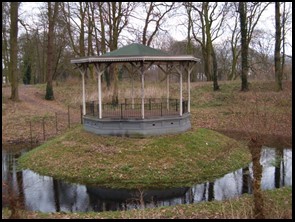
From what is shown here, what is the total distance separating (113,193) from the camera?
10906mm

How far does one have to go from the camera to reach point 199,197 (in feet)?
34.7

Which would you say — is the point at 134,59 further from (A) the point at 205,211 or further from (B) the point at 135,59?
(A) the point at 205,211

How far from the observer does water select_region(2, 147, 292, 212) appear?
33.0 ft

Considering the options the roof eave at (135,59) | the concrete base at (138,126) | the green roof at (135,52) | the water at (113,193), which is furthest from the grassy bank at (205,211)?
the green roof at (135,52)

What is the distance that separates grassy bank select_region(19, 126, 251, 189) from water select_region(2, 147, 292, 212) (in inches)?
17.2

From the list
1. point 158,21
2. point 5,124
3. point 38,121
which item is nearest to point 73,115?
point 38,121

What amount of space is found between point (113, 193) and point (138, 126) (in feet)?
15.2

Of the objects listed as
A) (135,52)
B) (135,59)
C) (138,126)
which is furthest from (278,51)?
(138,126)

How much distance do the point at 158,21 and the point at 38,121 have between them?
39.6 ft

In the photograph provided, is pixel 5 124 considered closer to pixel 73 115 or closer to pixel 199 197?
pixel 73 115

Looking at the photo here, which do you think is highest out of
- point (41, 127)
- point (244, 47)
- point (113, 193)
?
point (244, 47)

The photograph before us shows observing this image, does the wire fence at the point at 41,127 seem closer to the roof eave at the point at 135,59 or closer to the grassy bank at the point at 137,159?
the grassy bank at the point at 137,159

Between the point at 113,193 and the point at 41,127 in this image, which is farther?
the point at 41,127

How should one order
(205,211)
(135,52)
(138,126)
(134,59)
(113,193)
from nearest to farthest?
1. (205,211)
2. (113,193)
3. (134,59)
4. (138,126)
5. (135,52)
